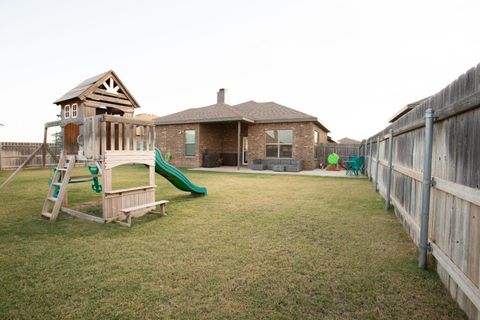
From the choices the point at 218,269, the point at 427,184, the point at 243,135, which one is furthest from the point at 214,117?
the point at 427,184

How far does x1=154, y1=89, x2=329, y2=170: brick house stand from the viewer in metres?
18.3

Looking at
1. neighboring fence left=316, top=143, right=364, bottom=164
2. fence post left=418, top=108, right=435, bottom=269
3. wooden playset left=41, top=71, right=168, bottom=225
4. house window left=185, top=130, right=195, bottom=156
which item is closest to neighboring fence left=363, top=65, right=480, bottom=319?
fence post left=418, top=108, right=435, bottom=269

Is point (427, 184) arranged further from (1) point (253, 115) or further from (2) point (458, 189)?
(1) point (253, 115)

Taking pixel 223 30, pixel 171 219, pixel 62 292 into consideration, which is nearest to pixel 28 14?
pixel 223 30

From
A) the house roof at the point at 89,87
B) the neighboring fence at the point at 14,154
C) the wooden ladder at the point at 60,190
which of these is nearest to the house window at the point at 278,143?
the house roof at the point at 89,87

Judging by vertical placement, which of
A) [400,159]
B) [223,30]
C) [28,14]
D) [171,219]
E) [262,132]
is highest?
[223,30]

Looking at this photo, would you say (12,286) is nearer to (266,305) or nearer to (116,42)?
(266,305)

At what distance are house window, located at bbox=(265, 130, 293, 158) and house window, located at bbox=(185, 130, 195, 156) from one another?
20.0 feet

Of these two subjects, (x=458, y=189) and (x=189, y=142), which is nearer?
(x=458, y=189)

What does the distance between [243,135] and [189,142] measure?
16.4 ft

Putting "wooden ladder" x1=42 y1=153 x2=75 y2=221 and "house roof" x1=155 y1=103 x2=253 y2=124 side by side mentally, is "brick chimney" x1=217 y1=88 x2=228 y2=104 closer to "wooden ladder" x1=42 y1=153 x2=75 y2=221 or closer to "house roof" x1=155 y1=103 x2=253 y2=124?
"house roof" x1=155 y1=103 x2=253 y2=124

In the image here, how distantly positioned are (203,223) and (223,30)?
37.2 ft

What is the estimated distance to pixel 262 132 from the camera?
765 inches

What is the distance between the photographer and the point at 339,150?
20.3m
